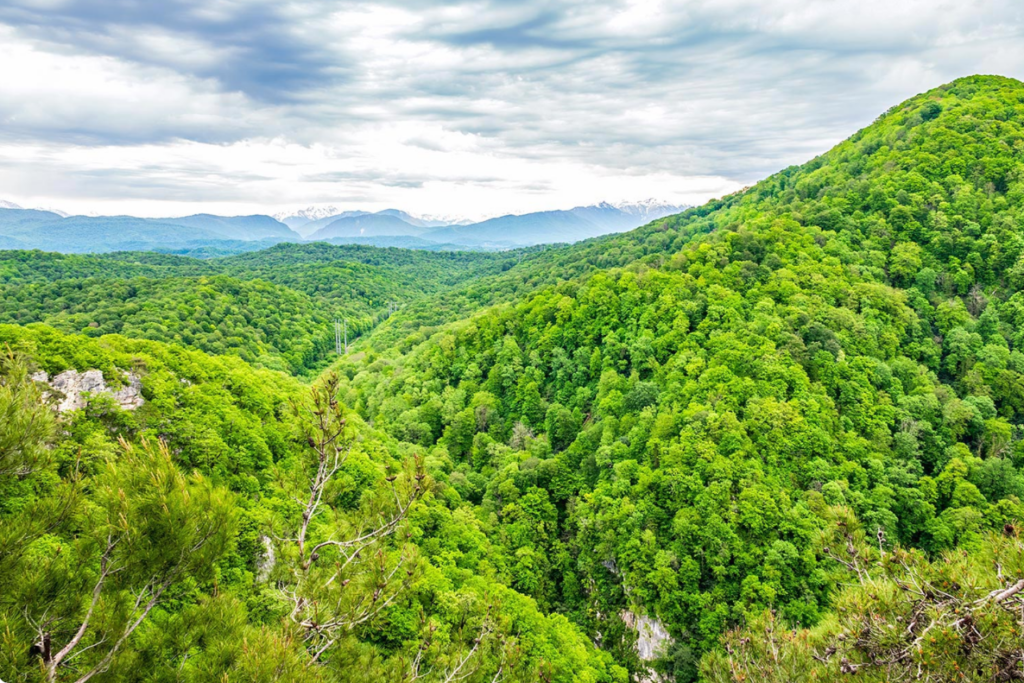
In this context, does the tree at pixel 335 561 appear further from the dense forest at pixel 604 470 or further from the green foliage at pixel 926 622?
the green foliage at pixel 926 622

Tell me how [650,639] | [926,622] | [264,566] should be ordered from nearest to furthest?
[926,622], [264,566], [650,639]

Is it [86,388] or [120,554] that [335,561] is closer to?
[120,554]

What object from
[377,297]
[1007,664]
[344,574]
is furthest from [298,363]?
[1007,664]

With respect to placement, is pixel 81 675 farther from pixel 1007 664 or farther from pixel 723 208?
pixel 723 208

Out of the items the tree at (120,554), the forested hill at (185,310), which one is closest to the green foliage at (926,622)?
the tree at (120,554)

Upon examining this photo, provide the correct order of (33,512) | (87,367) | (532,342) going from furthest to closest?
1. (532,342)
2. (87,367)
3. (33,512)

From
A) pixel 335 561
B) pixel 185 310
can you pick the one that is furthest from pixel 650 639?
pixel 185 310


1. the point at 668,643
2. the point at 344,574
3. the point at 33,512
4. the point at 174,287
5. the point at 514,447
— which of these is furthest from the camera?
the point at 174,287

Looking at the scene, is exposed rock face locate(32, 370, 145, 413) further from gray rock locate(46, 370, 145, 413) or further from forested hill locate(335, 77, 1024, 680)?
forested hill locate(335, 77, 1024, 680)
